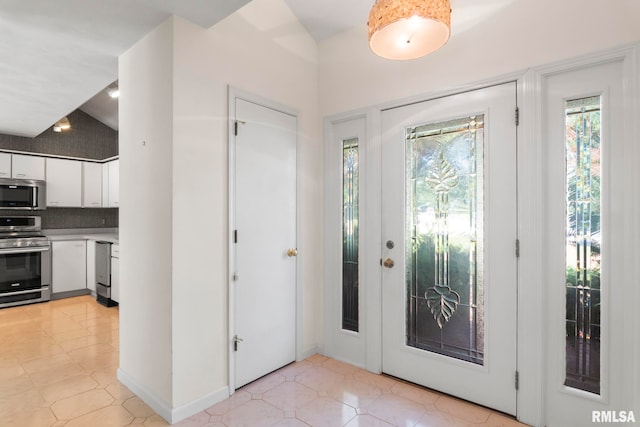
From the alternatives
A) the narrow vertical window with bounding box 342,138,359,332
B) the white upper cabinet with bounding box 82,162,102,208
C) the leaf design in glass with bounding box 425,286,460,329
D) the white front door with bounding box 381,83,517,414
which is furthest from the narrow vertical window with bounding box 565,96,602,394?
the white upper cabinet with bounding box 82,162,102,208

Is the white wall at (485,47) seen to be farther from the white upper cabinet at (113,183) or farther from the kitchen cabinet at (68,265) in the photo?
the kitchen cabinet at (68,265)

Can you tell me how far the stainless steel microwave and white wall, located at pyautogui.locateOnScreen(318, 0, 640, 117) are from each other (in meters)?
4.69

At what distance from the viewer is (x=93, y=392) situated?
238 centimetres

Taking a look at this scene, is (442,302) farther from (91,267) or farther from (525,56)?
(91,267)

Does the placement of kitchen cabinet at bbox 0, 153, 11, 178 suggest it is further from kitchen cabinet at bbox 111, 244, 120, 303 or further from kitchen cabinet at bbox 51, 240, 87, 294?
kitchen cabinet at bbox 111, 244, 120, 303

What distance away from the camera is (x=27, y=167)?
16.1 feet

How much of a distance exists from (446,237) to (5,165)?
5934 mm

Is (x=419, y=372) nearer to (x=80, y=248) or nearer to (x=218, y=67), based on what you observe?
(x=218, y=67)

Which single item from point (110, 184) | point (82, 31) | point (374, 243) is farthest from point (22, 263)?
point (374, 243)

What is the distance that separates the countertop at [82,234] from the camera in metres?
4.96

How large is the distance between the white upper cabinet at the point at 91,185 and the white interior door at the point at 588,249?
20.2ft

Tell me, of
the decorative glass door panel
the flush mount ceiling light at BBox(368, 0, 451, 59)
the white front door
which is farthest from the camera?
the decorative glass door panel

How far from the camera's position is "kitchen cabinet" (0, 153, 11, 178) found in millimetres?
4707

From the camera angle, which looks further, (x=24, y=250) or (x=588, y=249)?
(x=24, y=250)
